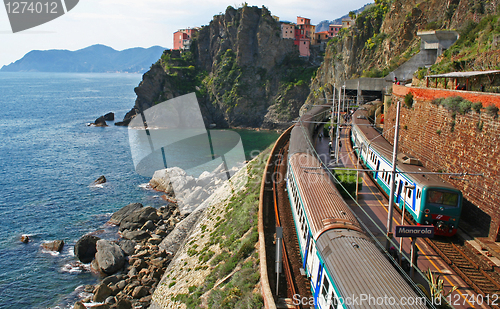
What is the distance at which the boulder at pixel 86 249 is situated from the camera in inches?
1017

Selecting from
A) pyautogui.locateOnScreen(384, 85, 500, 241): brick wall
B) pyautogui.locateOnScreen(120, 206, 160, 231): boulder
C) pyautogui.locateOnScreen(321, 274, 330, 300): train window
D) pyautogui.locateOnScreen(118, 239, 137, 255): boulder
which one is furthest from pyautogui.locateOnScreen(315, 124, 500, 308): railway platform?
pyautogui.locateOnScreen(120, 206, 160, 231): boulder

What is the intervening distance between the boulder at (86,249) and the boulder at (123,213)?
5.65 meters

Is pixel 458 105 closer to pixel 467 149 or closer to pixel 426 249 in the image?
pixel 467 149

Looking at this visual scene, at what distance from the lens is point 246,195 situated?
78.7 feet

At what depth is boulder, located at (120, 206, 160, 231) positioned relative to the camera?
30.8 m

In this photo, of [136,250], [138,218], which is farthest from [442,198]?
[138,218]

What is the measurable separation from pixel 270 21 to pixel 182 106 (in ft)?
113

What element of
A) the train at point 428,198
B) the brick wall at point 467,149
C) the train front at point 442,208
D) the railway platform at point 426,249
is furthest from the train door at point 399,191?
the brick wall at point 467,149

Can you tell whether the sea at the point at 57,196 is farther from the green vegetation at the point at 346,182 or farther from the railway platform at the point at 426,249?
the railway platform at the point at 426,249

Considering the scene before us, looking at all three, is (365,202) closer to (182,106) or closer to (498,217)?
(498,217)

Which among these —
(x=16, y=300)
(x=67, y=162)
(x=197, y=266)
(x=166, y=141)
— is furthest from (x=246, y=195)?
(x=166, y=141)

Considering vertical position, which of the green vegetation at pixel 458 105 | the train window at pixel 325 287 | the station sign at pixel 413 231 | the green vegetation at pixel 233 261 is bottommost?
the green vegetation at pixel 233 261

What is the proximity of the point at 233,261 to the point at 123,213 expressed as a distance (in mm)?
21397

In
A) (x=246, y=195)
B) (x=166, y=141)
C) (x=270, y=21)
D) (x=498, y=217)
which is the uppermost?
(x=270, y=21)
